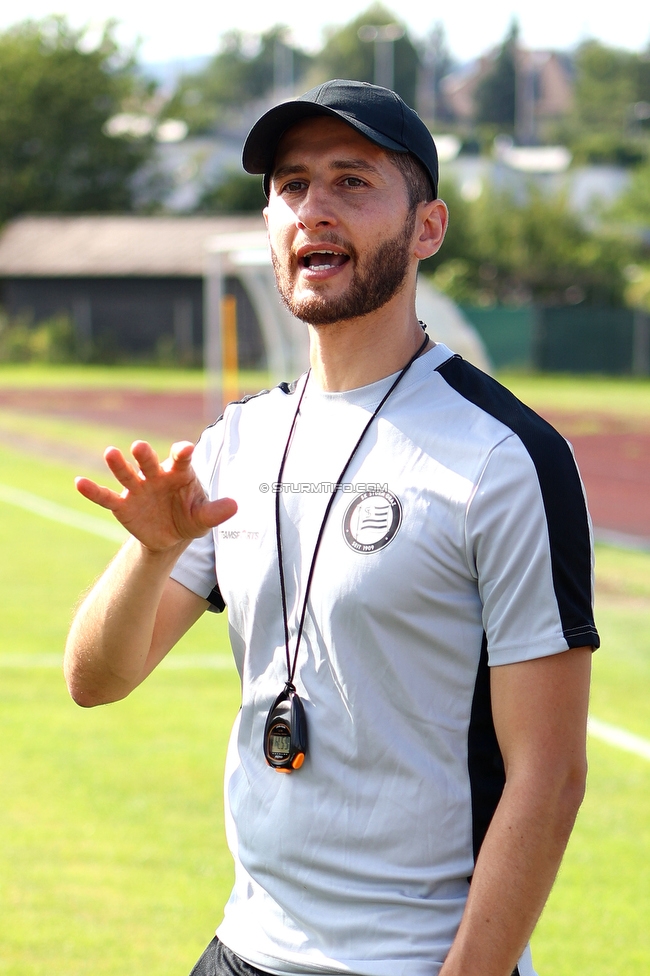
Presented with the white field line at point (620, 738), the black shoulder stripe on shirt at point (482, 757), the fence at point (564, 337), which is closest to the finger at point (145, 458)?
the black shoulder stripe on shirt at point (482, 757)

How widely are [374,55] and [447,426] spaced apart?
14748 centimetres

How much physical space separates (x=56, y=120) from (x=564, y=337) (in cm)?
2629

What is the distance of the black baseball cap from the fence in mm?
39467

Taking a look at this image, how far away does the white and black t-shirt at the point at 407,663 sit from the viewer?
6.91ft

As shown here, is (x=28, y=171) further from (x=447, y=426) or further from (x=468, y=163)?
(x=447, y=426)

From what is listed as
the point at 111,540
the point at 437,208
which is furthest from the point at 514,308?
the point at 437,208

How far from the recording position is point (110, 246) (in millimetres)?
49344

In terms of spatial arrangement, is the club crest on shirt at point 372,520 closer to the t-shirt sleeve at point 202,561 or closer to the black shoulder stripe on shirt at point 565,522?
the black shoulder stripe on shirt at point 565,522

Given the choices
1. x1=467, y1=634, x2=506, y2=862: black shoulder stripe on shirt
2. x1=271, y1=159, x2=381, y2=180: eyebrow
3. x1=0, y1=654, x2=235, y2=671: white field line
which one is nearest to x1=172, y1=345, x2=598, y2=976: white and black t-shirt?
x1=467, y1=634, x2=506, y2=862: black shoulder stripe on shirt

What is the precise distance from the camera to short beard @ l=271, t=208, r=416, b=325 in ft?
7.72

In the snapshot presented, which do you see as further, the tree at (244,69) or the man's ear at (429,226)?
the tree at (244,69)

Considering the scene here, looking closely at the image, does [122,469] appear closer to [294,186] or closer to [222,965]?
[294,186]

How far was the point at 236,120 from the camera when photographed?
147375 millimetres

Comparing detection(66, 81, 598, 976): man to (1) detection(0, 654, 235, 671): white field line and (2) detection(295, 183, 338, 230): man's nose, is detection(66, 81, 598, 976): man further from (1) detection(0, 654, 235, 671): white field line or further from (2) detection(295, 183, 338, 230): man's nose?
(1) detection(0, 654, 235, 671): white field line
